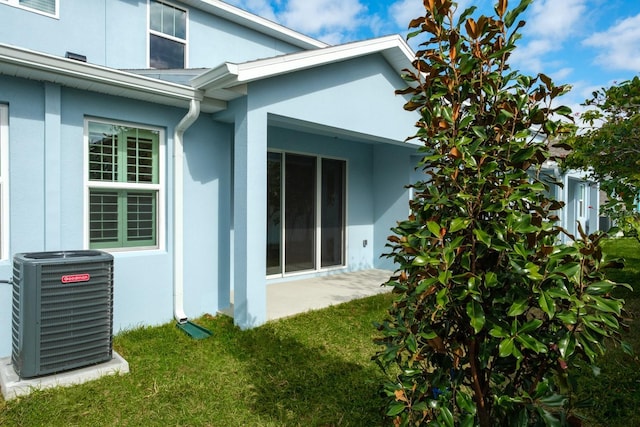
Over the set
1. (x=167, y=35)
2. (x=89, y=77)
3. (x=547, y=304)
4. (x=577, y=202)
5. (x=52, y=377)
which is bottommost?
(x=52, y=377)

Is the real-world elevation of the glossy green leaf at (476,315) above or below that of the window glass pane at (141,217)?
below

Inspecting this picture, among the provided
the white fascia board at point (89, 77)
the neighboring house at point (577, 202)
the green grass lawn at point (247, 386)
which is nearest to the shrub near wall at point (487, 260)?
the green grass lawn at point (247, 386)

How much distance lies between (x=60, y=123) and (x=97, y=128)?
42 centimetres

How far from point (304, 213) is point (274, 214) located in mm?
811

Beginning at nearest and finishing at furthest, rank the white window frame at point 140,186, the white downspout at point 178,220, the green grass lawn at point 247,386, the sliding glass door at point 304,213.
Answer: the green grass lawn at point 247,386, the white window frame at point 140,186, the white downspout at point 178,220, the sliding glass door at point 304,213

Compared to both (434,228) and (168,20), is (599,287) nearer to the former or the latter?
(434,228)

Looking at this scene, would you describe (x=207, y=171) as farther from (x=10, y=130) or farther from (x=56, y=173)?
(x=10, y=130)

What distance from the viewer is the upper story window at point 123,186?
4.72 meters

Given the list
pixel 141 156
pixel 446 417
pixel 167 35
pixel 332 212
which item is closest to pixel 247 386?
pixel 446 417

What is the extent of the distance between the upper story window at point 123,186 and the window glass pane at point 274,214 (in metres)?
2.59

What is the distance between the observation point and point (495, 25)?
1929 millimetres

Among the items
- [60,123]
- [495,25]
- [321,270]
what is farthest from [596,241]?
[321,270]

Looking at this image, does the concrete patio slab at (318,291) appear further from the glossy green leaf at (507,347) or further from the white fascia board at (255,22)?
the white fascia board at (255,22)

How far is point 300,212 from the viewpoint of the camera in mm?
8094
